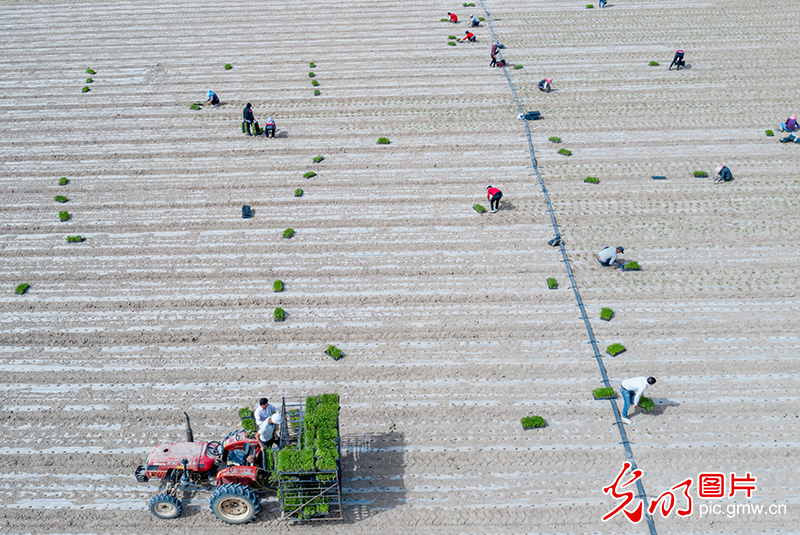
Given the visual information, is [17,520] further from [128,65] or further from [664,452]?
[128,65]

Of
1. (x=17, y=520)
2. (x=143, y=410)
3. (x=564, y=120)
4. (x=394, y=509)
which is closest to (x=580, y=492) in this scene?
(x=394, y=509)

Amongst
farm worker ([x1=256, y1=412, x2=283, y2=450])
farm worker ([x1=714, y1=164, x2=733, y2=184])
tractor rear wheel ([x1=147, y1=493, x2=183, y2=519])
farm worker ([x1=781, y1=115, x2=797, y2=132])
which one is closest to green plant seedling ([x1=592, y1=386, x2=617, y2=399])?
farm worker ([x1=256, y1=412, x2=283, y2=450])

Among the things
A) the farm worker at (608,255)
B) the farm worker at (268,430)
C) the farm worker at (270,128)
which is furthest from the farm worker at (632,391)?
the farm worker at (270,128)

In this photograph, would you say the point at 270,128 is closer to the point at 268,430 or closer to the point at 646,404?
the point at 268,430

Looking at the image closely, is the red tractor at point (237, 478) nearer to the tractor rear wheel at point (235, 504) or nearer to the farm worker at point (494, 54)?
the tractor rear wheel at point (235, 504)

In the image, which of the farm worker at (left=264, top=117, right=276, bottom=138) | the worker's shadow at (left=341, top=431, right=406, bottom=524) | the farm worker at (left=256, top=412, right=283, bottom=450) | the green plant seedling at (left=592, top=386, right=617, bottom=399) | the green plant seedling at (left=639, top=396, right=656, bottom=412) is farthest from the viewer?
the farm worker at (left=264, top=117, right=276, bottom=138)

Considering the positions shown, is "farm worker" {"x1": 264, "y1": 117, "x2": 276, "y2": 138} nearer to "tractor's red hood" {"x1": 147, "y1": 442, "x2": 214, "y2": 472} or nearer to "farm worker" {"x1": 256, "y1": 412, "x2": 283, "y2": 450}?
"farm worker" {"x1": 256, "y1": 412, "x2": 283, "y2": 450}
